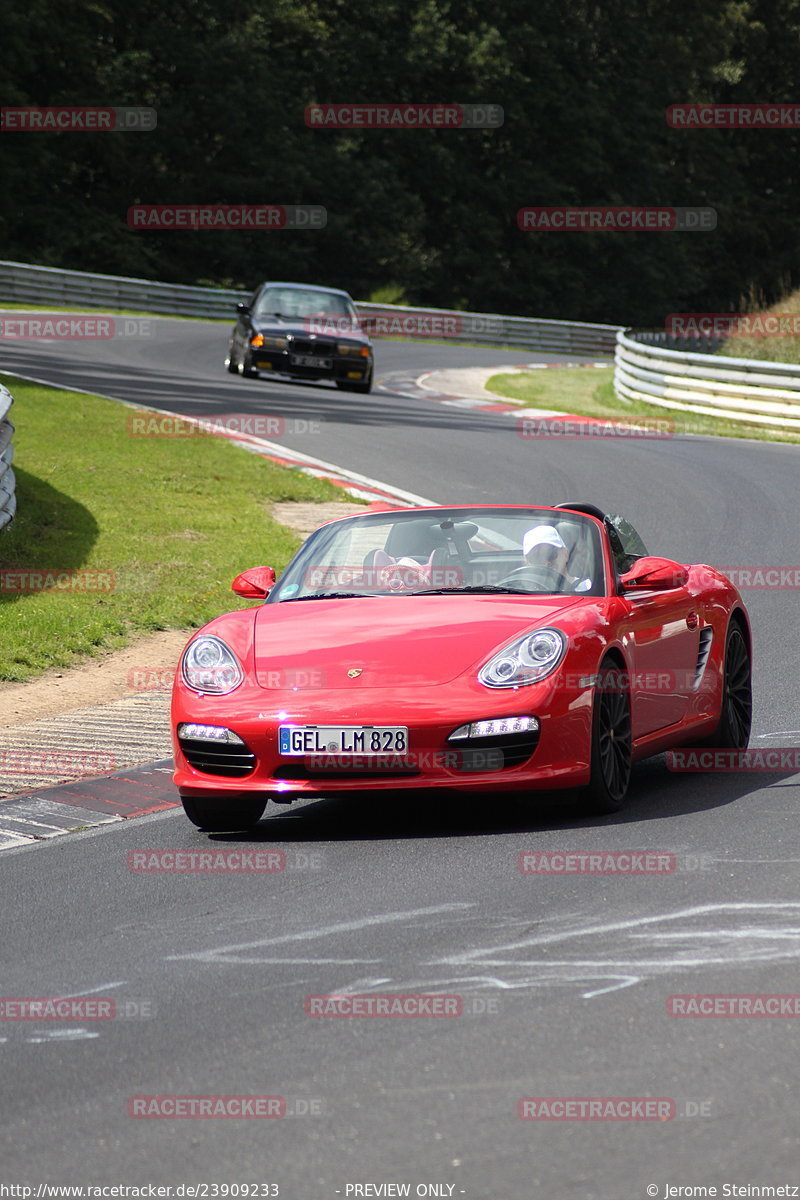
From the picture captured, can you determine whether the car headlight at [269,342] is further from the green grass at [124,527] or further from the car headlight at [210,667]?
the car headlight at [210,667]

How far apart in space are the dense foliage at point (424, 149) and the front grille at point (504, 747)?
147 feet

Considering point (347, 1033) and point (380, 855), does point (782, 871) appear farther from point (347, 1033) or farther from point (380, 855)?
point (347, 1033)

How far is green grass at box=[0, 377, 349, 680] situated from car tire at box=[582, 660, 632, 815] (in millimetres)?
4424

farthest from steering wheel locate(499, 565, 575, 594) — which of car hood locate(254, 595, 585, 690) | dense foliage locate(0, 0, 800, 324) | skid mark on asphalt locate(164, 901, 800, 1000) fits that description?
dense foliage locate(0, 0, 800, 324)

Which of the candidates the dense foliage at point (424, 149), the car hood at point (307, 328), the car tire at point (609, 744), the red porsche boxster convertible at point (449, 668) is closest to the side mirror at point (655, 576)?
the red porsche boxster convertible at point (449, 668)

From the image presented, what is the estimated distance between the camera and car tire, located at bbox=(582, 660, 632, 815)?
24.0 ft

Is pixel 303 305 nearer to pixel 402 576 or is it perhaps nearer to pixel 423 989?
pixel 402 576

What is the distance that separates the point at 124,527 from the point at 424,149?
48.6 m

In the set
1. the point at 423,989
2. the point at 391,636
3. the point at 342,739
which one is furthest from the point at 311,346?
the point at 423,989

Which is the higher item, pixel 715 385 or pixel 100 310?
pixel 100 310

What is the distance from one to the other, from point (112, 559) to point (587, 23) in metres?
56.7

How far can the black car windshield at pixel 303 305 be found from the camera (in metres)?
29.1

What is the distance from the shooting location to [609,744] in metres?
7.47

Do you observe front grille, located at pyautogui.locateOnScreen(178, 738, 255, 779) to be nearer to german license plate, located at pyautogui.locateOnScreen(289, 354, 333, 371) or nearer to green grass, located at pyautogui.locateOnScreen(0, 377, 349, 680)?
green grass, located at pyautogui.locateOnScreen(0, 377, 349, 680)
